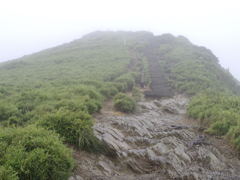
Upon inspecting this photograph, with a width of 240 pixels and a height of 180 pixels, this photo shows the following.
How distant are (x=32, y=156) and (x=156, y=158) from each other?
12.9 ft

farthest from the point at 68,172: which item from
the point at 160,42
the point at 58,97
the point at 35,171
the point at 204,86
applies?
the point at 160,42

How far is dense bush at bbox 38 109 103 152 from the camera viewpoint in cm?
583

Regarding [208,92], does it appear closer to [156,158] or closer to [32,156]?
[156,158]

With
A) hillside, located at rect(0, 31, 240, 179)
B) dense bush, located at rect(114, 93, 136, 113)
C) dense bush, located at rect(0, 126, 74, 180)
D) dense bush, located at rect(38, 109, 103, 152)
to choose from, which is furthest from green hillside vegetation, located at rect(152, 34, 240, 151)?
dense bush, located at rect(0, 126, 74, 180)

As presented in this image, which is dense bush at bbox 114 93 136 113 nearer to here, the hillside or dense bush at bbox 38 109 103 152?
the hillside

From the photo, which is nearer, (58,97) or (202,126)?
(202,126)

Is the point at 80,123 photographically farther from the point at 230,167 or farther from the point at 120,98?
the point at 120,98

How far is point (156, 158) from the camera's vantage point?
20.3ft

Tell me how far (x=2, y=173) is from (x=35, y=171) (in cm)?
62

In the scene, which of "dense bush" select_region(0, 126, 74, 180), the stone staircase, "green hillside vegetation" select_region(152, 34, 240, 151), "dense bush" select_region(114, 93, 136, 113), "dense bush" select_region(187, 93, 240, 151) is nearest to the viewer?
"dense bush" select_region(0, 126, 74, 180)

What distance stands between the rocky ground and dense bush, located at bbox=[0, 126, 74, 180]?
0.67 metres

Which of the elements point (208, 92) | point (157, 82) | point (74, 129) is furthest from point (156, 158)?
point (157, 82)

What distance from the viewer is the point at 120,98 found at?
1404cm

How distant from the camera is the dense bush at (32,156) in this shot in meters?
3.63
